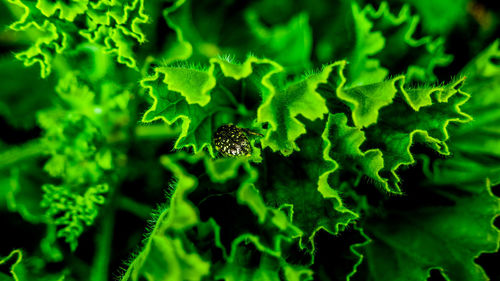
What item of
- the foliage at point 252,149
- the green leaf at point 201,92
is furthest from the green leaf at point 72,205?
the green leaf at point 201,92

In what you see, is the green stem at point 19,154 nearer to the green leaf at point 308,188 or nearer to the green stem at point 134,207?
the green stem at point 134,207

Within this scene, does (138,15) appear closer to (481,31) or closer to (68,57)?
(68,57)

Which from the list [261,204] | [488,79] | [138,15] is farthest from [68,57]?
[488,79]

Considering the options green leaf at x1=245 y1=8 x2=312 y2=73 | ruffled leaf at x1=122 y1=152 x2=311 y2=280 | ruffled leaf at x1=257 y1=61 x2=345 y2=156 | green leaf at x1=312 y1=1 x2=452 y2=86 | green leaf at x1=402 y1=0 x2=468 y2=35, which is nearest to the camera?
ruffled leaf at x1=122 y1=152 x2=311 y2=280

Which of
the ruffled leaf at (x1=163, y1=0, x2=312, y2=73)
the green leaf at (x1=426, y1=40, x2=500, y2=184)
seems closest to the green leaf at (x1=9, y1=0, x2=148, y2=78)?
the ruffled leaf at (x1=163, y1=0, x2=312, y2=73)

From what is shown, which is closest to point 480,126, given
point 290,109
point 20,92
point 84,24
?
point 290,109

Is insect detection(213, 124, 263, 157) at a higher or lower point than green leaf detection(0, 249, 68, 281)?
higher

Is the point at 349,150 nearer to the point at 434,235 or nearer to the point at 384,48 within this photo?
the point at 434,235

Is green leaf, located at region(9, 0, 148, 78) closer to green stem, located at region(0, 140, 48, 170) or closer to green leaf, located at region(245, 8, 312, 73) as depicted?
green stem, located at region(0, 140, 48, 170)
